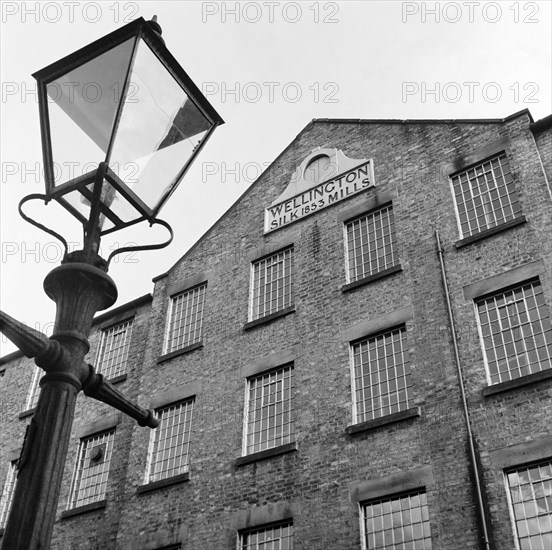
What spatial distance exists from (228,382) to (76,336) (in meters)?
12.2

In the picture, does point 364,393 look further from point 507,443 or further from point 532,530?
point 532,530

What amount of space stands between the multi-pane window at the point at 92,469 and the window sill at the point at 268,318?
493 cm

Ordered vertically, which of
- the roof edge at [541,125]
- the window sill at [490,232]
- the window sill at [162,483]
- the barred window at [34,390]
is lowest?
the window sill at [162,483]

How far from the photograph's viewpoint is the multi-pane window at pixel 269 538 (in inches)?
513

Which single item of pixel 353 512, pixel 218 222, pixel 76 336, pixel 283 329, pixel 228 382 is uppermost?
pixel 218 222

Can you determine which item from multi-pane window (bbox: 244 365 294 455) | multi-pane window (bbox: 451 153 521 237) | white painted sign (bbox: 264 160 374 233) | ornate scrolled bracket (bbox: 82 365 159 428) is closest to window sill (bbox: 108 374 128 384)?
multi-pane window (bbox: 244 365 294 455)

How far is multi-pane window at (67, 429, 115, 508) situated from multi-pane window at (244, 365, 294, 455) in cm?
453

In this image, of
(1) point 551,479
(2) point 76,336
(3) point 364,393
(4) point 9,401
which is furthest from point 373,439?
(4) point 9,401

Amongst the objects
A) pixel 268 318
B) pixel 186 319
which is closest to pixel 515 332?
pixel 268 318

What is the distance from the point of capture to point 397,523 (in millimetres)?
11914

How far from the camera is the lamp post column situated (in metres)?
3.54

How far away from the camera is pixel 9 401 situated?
21.9m

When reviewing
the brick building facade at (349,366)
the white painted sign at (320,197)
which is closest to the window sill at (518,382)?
the brick building facade at (349,366)

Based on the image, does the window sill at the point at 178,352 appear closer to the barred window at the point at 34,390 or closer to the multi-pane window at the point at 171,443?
the multi-pane window at the point at 171,443
